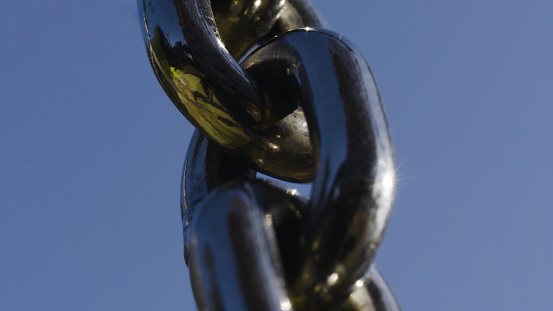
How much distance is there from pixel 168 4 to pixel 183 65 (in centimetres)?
8

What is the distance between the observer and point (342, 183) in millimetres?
586

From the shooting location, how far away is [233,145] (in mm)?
760

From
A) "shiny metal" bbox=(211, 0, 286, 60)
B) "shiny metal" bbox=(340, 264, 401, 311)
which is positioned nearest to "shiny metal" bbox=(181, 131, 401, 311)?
"shiny metal" bbox=(340, 264, 401, 311)

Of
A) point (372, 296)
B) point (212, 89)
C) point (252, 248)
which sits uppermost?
point (212, 89)

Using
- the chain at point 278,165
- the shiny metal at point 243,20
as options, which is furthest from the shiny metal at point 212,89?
the shiny metal at point 243,20

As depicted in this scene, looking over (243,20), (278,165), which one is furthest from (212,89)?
(243,20)

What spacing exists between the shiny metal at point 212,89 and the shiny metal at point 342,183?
0.31 ft

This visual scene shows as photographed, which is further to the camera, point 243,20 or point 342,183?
point 243,20

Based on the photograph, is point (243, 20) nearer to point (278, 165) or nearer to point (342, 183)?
point (278, 165)

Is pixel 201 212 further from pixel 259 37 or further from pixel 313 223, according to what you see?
pixel 259 37

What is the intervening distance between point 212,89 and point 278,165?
0.13m

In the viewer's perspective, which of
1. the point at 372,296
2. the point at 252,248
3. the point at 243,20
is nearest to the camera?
the point at 252,248

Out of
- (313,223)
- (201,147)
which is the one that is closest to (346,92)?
(313,223)

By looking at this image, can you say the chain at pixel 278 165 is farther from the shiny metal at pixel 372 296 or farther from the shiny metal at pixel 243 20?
the shiny metal at pixel 243 20
